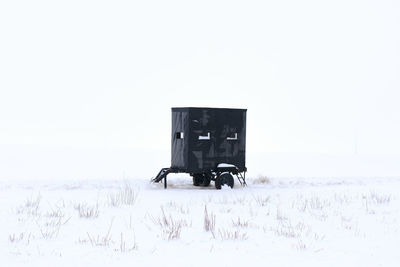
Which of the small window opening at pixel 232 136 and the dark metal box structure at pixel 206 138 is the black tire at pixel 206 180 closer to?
the dark metal box structure at pixel 206 138

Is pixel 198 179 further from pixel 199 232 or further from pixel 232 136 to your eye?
pixel 199 232

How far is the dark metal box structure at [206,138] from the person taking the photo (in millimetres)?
15945

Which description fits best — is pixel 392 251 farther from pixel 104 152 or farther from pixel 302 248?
pixel 104 152

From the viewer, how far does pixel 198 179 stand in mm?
16766

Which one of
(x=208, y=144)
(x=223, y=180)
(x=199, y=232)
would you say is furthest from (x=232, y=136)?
(x=199, y=232)

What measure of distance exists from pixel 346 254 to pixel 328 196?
22.4 ft

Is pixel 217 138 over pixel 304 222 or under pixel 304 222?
over

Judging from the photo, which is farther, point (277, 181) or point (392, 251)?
point (277, 181)

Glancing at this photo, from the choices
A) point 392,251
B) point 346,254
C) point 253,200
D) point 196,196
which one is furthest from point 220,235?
point 196,196

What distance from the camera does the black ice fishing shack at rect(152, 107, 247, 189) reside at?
1593 centimetres

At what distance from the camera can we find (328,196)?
13414 millimetres

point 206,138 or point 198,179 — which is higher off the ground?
point 206,138

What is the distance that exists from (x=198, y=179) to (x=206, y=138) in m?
1.49

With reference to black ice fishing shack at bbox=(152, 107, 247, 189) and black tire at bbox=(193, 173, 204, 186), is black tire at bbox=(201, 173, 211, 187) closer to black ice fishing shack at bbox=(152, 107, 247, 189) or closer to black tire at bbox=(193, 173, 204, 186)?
black ice fishing shack at bbox=(152, 107, 247, 189)
